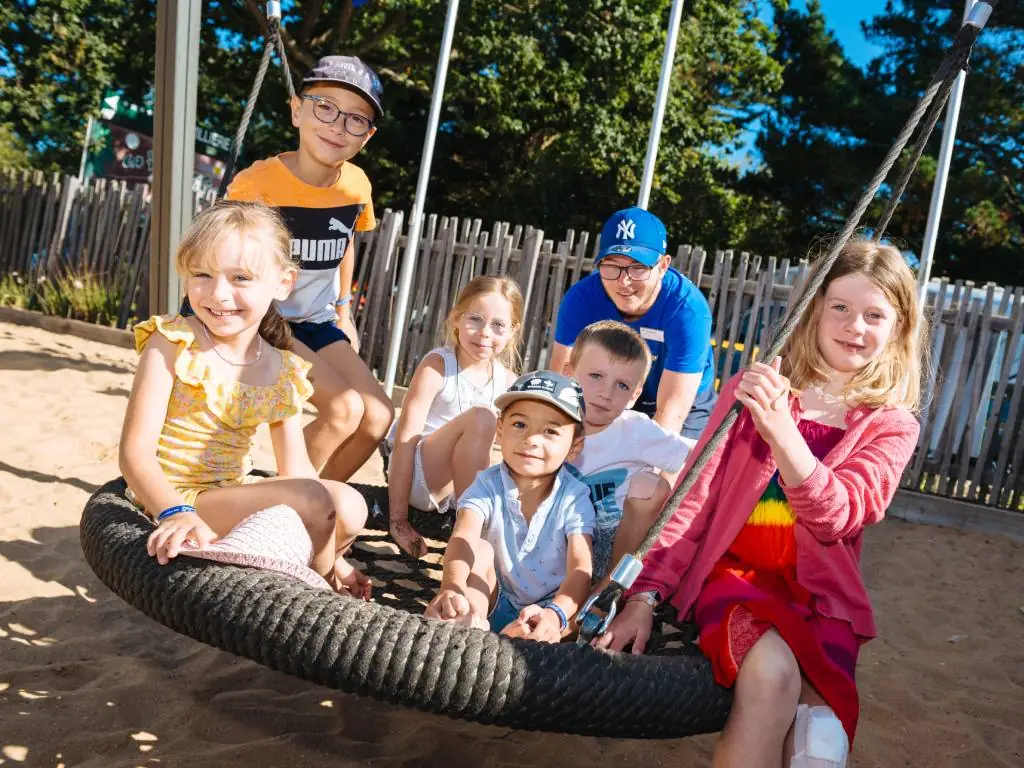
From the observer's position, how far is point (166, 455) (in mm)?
2178

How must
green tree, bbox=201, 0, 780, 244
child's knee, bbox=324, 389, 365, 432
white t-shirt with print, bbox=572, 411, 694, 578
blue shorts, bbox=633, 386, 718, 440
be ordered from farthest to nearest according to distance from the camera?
1. green tree, bbox=201, 0, 780, 244
2. blue shorts, bbox=633, 386, 718, 440
3. child's knee, bbox=324, 389, 365, 432
4. white t-shirt with print, bbox=572, 411, 694, 578

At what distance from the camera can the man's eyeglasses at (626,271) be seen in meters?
3.03

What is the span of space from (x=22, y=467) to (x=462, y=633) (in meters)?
3.34

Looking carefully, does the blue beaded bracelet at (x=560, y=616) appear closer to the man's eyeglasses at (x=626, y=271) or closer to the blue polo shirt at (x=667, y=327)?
the blue polo shirt at (x=667, y=327)

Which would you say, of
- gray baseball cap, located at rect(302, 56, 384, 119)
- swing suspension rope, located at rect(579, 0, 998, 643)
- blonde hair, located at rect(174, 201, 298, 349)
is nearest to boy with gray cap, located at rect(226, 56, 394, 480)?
gray baseball cap, located at rect(302, 56, 384, 119)

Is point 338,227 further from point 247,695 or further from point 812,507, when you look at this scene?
point 812,507

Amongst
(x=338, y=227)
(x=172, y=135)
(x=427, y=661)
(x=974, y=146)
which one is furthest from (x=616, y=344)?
(x=974, y=146)

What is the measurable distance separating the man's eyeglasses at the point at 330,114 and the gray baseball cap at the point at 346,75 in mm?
60

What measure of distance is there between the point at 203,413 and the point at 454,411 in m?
1.08

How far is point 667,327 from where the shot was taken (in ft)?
10.2

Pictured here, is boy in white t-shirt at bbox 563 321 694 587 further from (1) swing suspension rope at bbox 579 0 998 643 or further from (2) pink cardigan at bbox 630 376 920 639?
(1) swing suspension rope at bbox 579 0 998 643

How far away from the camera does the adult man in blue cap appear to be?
117 inches

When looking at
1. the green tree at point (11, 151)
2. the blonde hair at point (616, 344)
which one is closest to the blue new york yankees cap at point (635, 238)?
the blonde hair at point (616, 344)

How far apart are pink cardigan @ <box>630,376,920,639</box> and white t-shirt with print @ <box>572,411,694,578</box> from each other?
Answer: 0.44m
